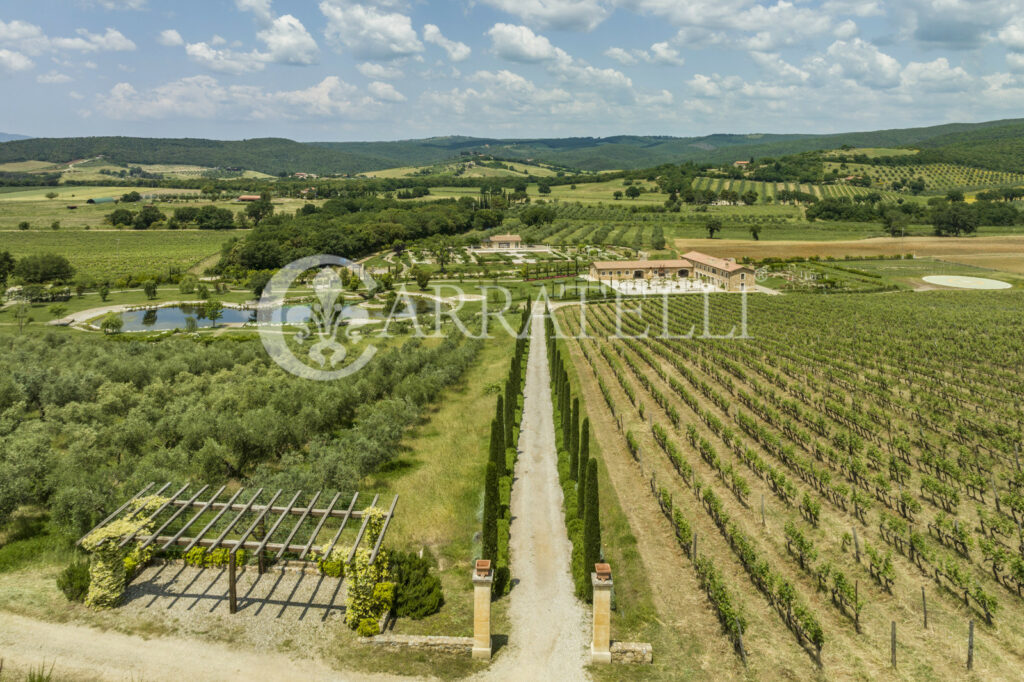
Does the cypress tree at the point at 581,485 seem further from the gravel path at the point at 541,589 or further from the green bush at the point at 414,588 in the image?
the green bush at the point at 414,588

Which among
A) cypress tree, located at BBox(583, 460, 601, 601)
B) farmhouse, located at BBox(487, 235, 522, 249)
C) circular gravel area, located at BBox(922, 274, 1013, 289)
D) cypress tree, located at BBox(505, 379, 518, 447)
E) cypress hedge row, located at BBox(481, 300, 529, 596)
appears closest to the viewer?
cypress tree, located at BBox(583, 460, 601, 601)

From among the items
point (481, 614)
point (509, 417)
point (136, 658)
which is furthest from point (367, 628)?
point (509, 417)

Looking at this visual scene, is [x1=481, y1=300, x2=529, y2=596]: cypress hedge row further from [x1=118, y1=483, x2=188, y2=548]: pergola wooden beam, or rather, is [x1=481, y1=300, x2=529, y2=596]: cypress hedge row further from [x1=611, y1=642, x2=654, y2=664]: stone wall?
[x1=118, y1=483, x2=188, y2=548]: pergola wooden beam

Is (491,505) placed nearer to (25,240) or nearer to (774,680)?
(774,680)

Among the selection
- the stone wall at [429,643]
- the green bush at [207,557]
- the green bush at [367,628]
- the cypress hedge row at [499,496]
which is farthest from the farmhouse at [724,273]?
the green bush at [207,557]

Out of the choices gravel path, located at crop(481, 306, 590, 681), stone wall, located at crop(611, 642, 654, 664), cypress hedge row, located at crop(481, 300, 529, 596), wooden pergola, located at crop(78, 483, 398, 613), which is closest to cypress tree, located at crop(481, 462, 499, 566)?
cypress hedge row, located at crop(481, 300, 529, 596)

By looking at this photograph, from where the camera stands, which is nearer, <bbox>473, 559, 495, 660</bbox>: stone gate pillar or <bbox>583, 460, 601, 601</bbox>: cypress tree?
<bbox>473, 559, 495, 660</bbox>: stone gate pillar
